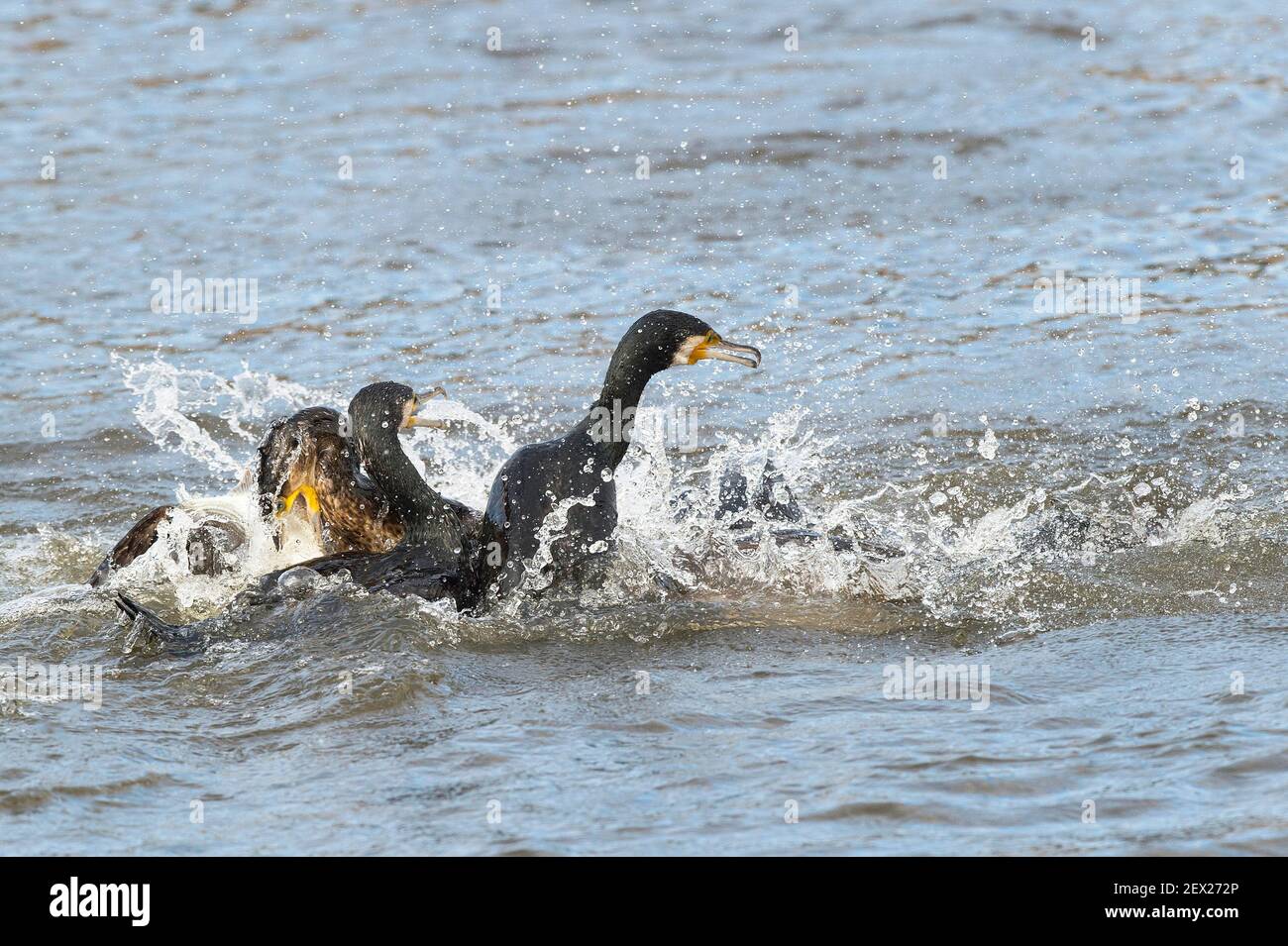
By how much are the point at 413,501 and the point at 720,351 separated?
1542 millimetres

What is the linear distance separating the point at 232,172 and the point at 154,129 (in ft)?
4.88

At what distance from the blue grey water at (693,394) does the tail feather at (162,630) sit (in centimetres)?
10

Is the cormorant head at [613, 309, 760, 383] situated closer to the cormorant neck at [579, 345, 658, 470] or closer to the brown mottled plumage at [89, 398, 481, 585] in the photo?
the cormorant neck at [579, 345, 658, 470]

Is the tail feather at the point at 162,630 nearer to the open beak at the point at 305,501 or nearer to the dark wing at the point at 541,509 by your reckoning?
the open beak at the point at 305,501

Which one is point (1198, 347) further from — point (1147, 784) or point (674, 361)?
point (1147, 784)

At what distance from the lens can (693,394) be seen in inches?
432

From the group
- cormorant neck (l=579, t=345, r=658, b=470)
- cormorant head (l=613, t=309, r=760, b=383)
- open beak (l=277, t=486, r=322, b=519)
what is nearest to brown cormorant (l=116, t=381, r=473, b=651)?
open beak (l=277, t=486, r=322, b=519)

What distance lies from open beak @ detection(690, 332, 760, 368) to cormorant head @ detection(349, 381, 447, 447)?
1208mm

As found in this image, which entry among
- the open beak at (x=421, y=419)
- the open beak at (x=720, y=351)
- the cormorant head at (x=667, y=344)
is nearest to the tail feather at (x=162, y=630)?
the open beak at (x=421, y=419)

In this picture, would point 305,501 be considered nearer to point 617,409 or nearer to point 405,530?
point 405,530

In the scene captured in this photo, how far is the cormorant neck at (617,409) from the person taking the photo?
7574mm

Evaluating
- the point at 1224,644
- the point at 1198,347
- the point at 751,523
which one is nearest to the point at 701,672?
the point at 751,523

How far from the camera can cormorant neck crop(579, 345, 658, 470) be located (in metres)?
7.57

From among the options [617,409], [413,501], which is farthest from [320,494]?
[617,409]
